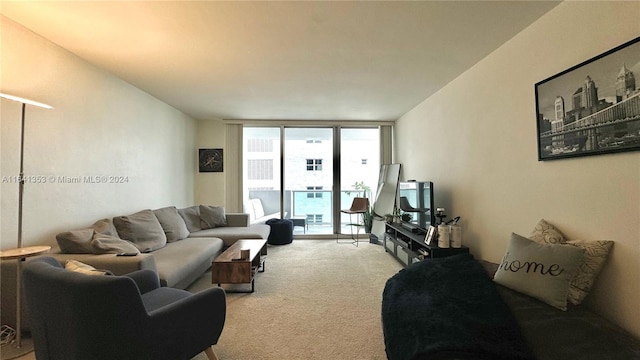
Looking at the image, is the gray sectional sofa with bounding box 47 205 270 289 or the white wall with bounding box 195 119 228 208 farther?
the white wall with bounding box 195 119 228 208

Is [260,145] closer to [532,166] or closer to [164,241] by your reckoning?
[164,241]

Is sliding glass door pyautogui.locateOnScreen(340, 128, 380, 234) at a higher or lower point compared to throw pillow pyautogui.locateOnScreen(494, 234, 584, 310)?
higher

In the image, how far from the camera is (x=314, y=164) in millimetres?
6070

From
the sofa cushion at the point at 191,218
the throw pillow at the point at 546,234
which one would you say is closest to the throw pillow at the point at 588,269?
the throw pillow at the point at 546,234

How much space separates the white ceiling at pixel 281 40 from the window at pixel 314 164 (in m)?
2.33

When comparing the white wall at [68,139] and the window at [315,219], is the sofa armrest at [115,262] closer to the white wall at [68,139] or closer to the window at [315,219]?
the white wall at [68,139]

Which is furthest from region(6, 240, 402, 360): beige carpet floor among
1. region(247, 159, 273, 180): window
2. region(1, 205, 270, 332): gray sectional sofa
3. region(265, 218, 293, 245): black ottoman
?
region(247, 159, 273, 180): window

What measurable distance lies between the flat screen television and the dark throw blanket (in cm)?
123

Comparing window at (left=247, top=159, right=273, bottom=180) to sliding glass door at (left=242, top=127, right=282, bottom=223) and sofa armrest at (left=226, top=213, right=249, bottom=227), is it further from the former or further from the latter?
sofa armrest at (left=226, top=213, right=249, bottom=227)

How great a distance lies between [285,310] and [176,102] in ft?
12.0

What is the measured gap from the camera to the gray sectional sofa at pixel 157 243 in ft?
7.18

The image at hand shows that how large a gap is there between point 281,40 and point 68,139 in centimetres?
227

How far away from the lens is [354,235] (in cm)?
584

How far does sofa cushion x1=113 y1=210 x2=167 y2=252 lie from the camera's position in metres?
3.00
